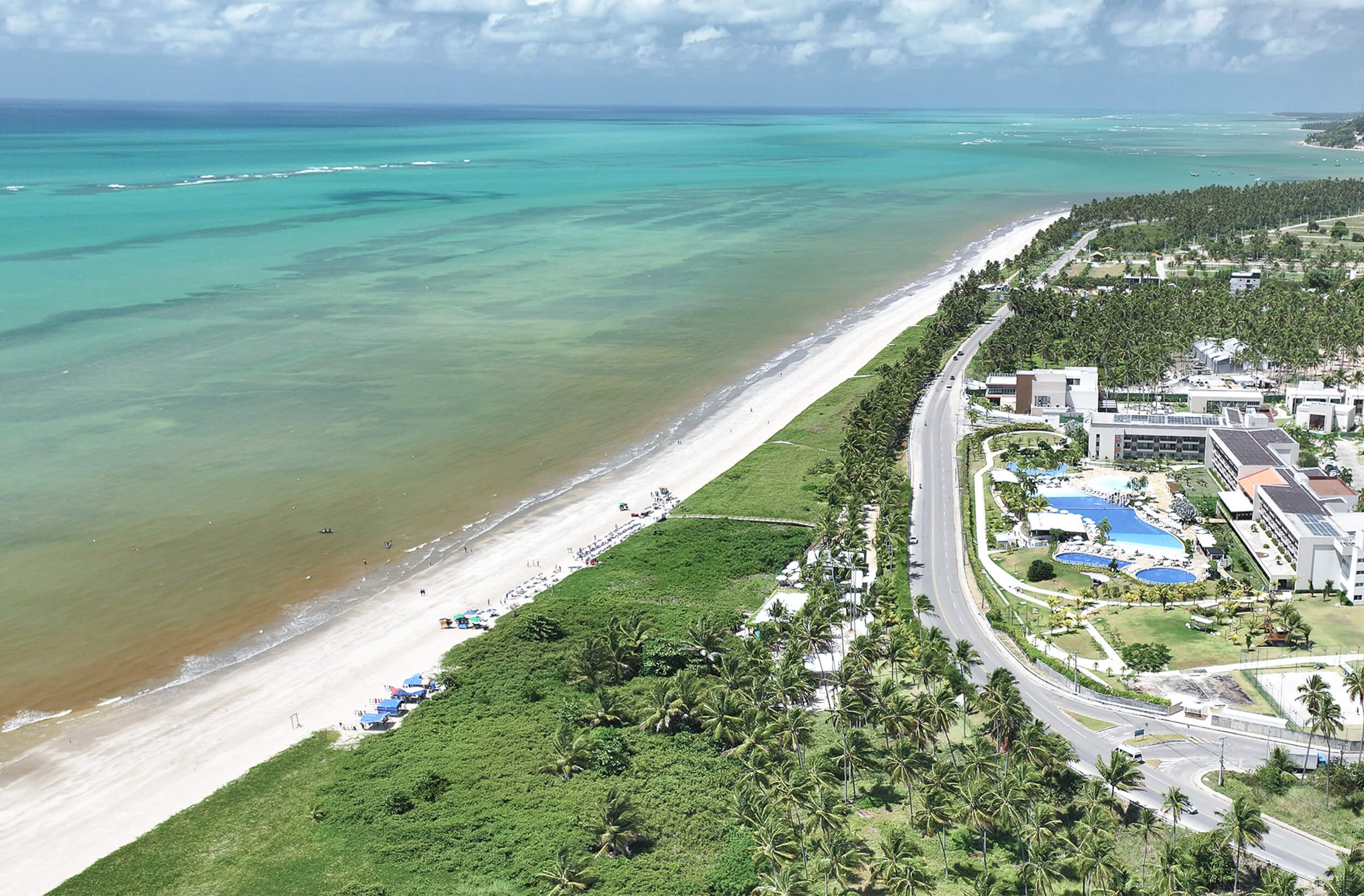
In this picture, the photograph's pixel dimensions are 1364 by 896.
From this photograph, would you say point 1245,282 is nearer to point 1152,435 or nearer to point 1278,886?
point 1152,435

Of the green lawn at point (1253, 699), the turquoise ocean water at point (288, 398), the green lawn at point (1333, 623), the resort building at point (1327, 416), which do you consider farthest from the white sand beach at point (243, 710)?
the resort building at point (1327, 416)

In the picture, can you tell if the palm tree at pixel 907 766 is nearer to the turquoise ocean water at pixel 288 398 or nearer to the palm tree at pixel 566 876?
the palm tree at pixel 566 876

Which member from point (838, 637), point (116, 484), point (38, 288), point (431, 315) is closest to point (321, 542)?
point (116, 484)

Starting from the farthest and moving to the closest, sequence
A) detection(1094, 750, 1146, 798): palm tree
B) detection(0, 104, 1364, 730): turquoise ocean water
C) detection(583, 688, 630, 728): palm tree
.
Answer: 1. detection(0, 104, 1364, 730): turquoise ocean water
2. detection(583, 688, 630, 728): palm tree
3. detection(1094, 750, 1146, 798): palm tree

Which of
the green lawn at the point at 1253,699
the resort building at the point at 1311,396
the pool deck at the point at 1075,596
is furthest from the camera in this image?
the resort building at the point at 1311,396

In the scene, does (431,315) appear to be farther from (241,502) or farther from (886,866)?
(886,866)

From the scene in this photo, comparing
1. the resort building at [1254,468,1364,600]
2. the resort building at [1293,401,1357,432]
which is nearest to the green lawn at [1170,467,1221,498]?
the resort building at [1254,468,1364,600]

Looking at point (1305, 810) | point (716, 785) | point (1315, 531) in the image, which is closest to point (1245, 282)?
point (1315, 531)

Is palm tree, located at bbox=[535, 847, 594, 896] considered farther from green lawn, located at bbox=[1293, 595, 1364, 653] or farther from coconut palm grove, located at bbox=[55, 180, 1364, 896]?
green lawn, located at bbox=[1293, 595, 1364, 653]
